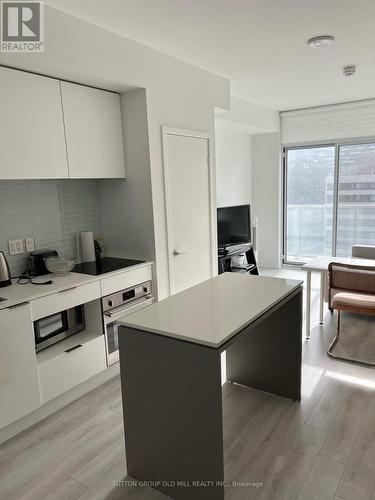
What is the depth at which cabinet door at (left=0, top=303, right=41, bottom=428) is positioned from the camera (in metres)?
2.21

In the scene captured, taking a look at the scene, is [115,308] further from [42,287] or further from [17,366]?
[17,366]

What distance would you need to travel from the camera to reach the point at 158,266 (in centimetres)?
334

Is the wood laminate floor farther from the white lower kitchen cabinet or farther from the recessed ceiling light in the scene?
the recessed ceiling light

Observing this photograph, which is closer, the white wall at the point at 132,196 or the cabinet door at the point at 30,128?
the cabinet door at the point at 30,128

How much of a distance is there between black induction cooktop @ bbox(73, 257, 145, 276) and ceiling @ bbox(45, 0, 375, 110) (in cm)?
179

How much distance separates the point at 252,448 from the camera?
7.22 feet

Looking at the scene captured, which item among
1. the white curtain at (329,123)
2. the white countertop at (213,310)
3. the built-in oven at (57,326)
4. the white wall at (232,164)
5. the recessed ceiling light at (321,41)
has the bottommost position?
the built-in oven at (57,326)

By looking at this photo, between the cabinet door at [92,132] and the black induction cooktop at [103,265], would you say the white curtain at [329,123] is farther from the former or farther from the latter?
the black induction cooktop at [103,265]

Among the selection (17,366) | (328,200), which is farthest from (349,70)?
(17,366)

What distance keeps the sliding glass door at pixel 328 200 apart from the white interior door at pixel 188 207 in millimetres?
2974

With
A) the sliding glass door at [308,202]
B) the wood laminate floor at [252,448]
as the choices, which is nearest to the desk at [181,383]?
the wood laminate floor at [252,448]

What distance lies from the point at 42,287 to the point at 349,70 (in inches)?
143

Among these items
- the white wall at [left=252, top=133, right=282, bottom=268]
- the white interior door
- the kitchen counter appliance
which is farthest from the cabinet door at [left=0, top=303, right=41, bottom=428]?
the white wall at [left=252, top=133, right=282, bottom=268]

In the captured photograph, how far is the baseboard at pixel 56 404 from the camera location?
2.38 meters
